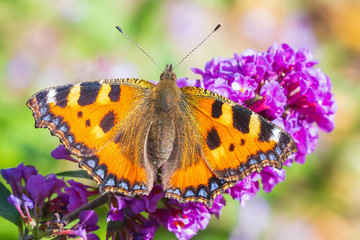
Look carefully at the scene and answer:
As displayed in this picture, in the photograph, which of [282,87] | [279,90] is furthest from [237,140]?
[282,87]

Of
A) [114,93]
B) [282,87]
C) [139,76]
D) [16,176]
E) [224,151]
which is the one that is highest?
[139,76]

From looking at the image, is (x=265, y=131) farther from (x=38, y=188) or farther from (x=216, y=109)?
(x=38, y=188)

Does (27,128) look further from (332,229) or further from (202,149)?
(332,229)

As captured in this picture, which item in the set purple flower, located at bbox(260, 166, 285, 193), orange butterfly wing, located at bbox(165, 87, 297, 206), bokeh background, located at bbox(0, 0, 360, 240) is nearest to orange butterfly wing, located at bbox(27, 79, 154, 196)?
orange butterfly wing, located at bbox(165, 87, 297, 206)

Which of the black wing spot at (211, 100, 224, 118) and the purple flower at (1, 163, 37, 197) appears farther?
the purple flower at (1, 163, 37, 197)

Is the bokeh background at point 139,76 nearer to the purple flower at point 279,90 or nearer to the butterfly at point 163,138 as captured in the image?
the butterfly at point 163,138

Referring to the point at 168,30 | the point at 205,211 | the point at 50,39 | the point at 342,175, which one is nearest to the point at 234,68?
the point at 205,211

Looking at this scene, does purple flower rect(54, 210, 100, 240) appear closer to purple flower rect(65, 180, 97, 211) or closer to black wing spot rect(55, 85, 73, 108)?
purple flower rect(65, 180, 97, 211)

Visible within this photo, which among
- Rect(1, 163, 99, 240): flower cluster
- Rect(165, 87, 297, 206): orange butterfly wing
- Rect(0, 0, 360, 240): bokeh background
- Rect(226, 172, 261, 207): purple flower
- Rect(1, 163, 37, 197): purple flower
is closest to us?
Rect(165, 87, 297, 206): orange butterfly wing
